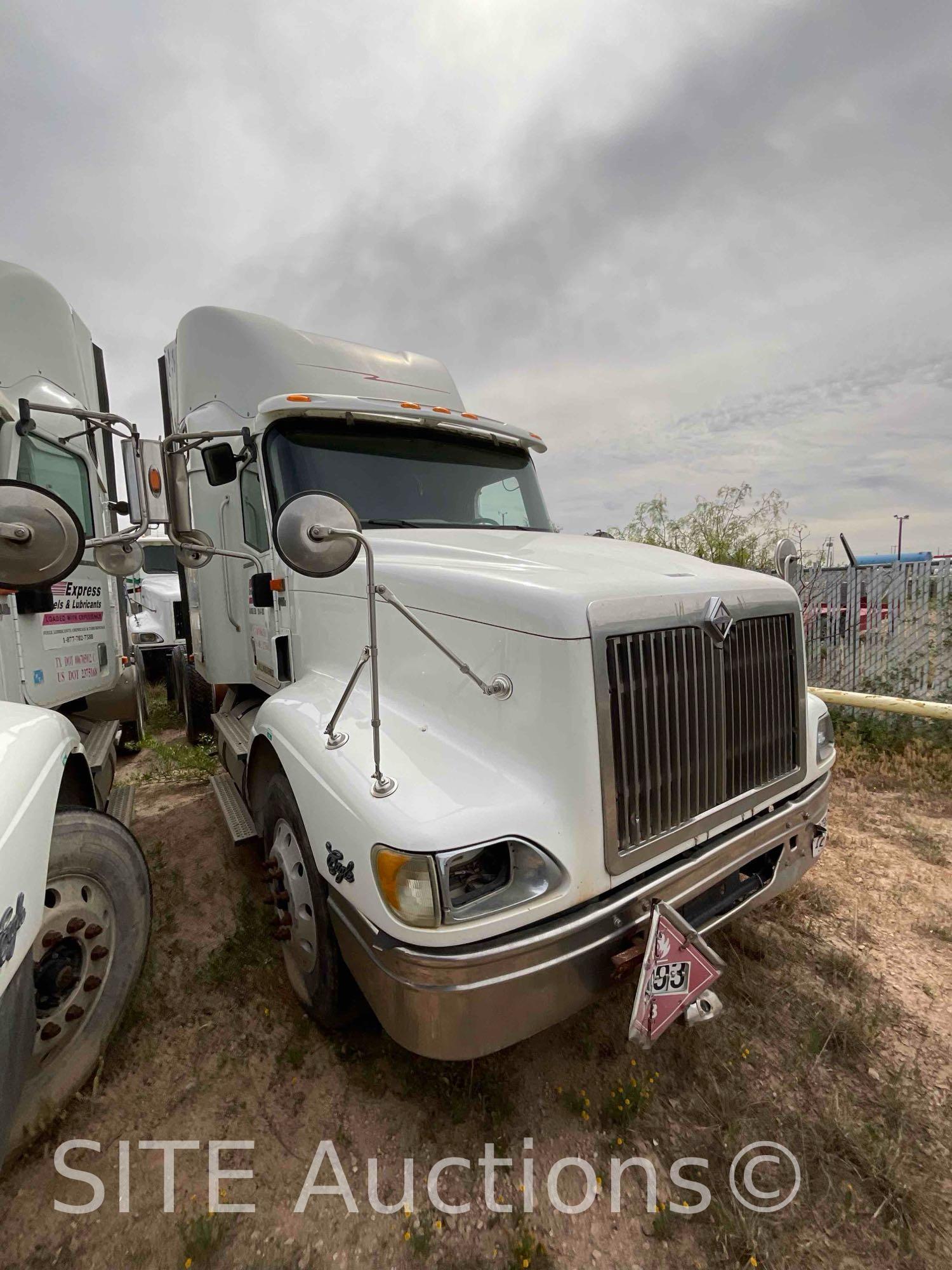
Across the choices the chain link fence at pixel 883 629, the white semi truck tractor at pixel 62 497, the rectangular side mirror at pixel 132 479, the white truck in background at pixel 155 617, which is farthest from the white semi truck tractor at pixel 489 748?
the white truck in background at pixel 155 617

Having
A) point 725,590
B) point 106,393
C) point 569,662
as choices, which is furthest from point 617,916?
point 106,393

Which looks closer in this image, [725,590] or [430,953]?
[430,953]

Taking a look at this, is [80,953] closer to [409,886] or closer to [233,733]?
[409,886]

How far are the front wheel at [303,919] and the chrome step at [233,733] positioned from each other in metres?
0.96

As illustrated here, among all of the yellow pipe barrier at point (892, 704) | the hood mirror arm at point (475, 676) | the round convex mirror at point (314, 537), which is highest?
the round convex mirror at point (314, 537)

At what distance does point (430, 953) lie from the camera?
5.93 feet

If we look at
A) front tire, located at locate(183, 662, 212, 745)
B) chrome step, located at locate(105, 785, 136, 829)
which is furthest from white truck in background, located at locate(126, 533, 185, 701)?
chrome step, located at locate(105, 785, 136, 829)

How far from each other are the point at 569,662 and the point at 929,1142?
7.08 ft

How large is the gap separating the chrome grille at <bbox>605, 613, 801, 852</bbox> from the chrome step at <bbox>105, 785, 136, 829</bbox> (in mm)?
3186

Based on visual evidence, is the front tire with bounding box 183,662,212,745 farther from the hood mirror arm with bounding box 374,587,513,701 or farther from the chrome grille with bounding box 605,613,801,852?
the chrome grille with bounding box 605,613,801,852

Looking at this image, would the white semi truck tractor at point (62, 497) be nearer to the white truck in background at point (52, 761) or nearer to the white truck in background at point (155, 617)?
the white truck in background at point (52, 761)

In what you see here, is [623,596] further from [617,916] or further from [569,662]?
[617,916]

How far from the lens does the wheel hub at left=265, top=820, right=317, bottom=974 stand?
2.54 m

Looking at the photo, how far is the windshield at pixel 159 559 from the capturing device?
11266 millimetres
